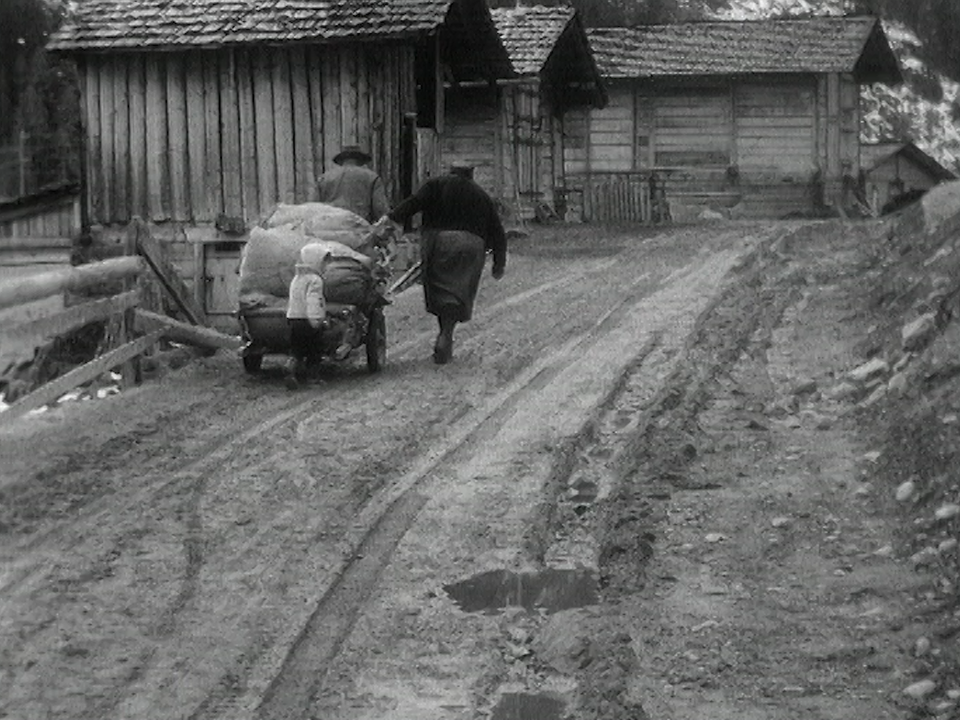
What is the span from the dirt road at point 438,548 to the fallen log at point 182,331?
570mm

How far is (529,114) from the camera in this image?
37.7 meters

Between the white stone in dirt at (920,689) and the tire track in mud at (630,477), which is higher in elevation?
the tire track in mud at (630,477)

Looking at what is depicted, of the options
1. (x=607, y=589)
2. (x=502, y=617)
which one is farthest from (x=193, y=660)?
(x=607, y=589)

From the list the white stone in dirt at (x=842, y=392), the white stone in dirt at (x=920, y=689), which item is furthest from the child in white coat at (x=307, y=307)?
the white stone in dirt at (x=920, y=689)

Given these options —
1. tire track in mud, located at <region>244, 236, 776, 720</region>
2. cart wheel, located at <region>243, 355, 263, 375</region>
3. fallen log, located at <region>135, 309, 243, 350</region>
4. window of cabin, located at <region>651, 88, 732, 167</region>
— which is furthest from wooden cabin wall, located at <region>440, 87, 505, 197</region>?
tire track in mud, located at <region>244, 236, 776, 720</region>

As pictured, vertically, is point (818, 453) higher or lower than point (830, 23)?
lower

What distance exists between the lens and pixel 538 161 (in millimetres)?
38562

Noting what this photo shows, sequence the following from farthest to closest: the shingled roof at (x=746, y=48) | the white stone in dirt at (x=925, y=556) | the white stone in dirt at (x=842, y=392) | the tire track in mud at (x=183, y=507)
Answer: the shingled roof at (x=746, y=48) → the white stone in dirt at (x=842, y=392) → the white stone in dirt at (x=925, y=556) → the tire track in mud at (x=183, y=507)

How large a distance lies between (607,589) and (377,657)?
4.17ft

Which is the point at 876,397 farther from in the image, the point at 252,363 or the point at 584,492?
the point at 252,363

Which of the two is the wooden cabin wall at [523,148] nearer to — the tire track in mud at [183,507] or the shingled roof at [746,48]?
the shingled roof at [746,48]

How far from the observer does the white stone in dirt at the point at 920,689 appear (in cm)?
642

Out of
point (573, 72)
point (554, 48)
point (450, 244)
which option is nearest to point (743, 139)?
point (573, 72)

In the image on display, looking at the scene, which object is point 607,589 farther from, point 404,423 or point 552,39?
point 552,39
